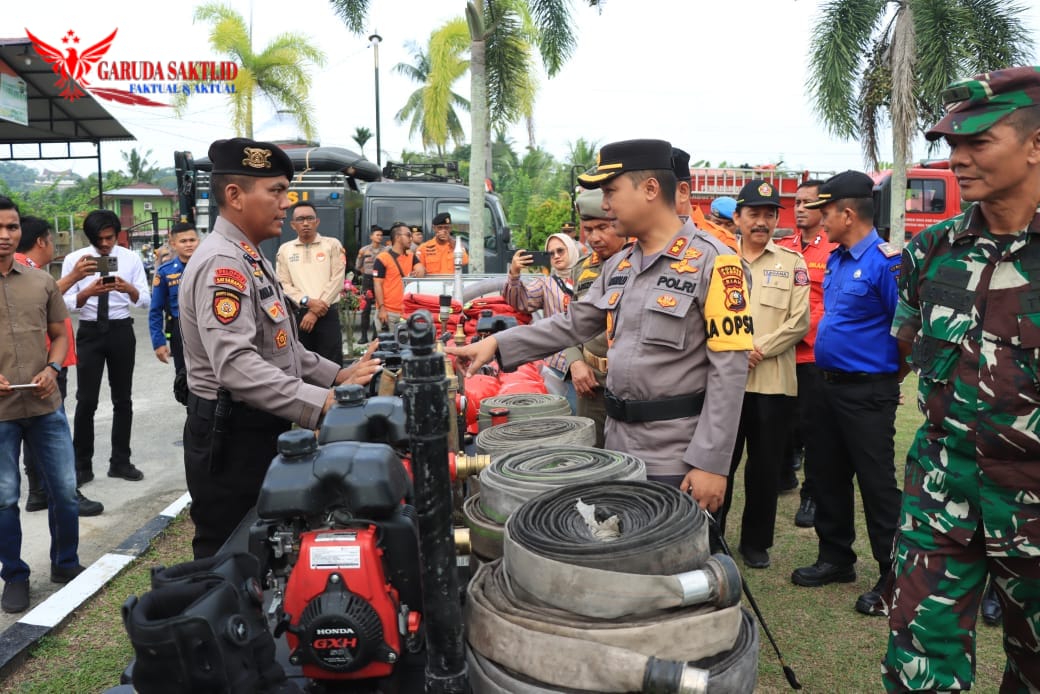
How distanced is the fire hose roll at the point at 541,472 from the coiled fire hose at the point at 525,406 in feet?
3.08

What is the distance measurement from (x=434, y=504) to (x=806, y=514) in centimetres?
434

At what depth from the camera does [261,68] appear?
24.4 meters

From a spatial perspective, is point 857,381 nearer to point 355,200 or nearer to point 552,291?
point 552,291

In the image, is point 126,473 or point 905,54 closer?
point 126,473

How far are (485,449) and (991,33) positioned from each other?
745 inches

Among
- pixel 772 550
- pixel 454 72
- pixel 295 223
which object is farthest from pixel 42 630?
pixel 454 72

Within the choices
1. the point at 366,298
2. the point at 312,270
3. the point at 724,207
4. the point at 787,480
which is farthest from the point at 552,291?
the point at 366,298

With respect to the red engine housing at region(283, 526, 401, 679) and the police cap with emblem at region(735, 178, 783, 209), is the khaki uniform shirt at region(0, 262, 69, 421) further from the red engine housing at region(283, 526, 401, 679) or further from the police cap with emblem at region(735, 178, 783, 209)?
the police cap with emblem at region(735, 178, 783, 209)

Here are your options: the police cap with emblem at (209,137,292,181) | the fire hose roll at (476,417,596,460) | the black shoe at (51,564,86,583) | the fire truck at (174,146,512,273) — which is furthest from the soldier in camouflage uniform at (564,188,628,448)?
the fire truck at (174,146,512,273)

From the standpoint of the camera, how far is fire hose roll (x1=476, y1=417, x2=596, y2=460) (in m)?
3.15

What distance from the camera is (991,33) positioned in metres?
17.1

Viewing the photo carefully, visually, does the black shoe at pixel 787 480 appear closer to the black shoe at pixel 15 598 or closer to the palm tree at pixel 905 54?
the black shoe at pixel 15 598

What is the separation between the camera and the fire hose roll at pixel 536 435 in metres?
3.15

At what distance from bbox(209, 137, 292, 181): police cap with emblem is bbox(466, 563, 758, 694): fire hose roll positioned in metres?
1.97
